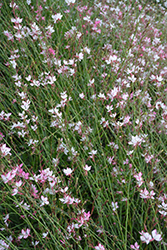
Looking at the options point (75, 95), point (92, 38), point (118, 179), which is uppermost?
point (92, 38)

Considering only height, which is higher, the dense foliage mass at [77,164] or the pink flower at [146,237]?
the dense foliage mass at [77,164]

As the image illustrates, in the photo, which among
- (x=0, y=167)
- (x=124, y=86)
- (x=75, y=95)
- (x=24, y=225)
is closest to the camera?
(x=0, y=167)

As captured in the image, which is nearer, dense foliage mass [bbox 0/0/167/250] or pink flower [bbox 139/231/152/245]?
pink flower [bbox 139/231/152/245]

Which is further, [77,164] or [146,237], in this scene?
[77,164]

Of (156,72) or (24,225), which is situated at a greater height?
(156,72)

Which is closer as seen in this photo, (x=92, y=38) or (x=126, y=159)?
(x=126, y=159)

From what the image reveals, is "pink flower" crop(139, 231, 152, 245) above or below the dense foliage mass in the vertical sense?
below

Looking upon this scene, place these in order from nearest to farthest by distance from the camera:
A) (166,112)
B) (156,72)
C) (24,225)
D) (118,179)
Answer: (24,225), (118,179), (166,112), (156,72)

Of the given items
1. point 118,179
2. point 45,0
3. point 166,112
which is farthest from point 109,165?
point 45,0

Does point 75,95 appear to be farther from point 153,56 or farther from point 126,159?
point 153,56

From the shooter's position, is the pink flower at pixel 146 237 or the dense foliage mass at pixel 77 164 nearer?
the pink flower at pixel 146 237

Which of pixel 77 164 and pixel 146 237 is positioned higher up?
pixel 77 164
